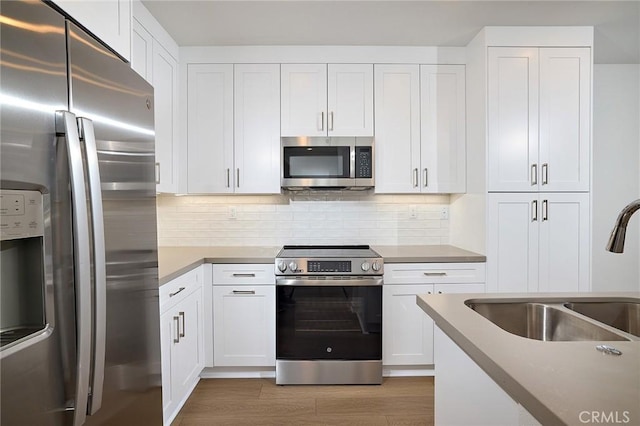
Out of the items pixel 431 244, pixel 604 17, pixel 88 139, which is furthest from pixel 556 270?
pixel 88 139

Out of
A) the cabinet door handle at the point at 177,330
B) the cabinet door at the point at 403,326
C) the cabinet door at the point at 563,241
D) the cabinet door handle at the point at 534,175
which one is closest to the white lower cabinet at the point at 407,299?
the cabinet door at the point at 403,326

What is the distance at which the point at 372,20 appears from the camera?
2.60 meters

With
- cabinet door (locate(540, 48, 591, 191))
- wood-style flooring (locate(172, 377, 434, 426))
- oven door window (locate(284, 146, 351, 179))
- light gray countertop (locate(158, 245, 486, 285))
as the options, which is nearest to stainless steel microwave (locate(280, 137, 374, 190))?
oven door window (locate(284, 146, 351, 179))

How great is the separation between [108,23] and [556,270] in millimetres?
2996

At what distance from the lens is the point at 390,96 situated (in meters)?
3.06

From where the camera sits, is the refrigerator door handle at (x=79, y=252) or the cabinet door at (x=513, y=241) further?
the cabinet door at (x=513, y=241)

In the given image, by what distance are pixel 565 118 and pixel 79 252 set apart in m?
3.02

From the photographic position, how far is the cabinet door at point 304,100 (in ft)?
9.93

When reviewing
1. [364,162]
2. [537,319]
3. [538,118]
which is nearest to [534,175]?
[538,118]

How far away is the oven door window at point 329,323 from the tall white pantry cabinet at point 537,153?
3.00 ft

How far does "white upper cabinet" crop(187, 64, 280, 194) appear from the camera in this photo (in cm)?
303

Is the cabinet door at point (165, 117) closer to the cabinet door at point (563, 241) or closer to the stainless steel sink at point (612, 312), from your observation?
the stainless steel sink at point (612, 312)

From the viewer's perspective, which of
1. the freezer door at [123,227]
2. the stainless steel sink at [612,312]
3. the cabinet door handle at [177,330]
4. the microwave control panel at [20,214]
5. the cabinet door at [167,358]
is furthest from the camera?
the cabinet door handle at [177,330]

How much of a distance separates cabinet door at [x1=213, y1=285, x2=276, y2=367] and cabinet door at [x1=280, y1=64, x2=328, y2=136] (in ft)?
4.06
